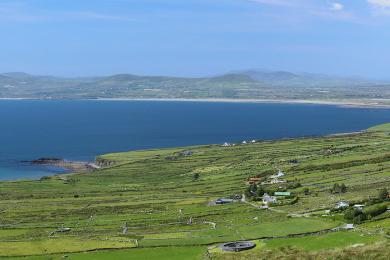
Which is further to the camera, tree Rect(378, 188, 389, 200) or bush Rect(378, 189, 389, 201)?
tree Rect(378, 188, 389, 200)

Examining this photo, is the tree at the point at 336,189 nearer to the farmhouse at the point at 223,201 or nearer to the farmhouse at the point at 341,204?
the farmhouse at the point at 341,204

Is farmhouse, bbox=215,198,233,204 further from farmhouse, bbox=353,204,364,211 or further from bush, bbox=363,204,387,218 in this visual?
bush, bbox=363,204,387,218

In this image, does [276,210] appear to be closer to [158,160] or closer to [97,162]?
[158,160]

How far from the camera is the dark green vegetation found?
228 ft

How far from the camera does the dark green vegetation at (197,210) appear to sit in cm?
6944

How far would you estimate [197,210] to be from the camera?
99500 mm

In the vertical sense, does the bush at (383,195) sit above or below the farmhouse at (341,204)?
above

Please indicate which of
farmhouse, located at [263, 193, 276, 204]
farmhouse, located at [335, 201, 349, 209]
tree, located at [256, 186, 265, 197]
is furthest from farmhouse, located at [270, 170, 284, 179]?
farmhouse, located at [335, 201, 349, 209]

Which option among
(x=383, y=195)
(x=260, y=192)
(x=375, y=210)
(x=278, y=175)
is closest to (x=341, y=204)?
(x=383, y=195)

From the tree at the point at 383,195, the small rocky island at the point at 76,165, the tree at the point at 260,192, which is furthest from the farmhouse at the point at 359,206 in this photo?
the small rocky island at the point at 76,165

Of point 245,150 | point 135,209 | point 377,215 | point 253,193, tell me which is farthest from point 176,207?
point 245,150

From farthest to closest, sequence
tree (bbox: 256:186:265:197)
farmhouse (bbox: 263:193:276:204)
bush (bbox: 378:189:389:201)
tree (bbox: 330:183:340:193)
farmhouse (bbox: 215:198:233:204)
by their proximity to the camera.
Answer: tree (bbox: 256:186:265:197) < farmhouse (bbox: 215:198:233:204) < tree (bbox: 330:183:340:193) < farmhouse (bbox: 263:193:276:204) < bush (bbox: 378:189:389:201)

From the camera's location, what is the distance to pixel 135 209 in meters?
105

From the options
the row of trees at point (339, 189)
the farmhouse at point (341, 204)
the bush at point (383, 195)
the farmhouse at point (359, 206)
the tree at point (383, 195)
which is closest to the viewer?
the farmhouse at point (359, 206)
